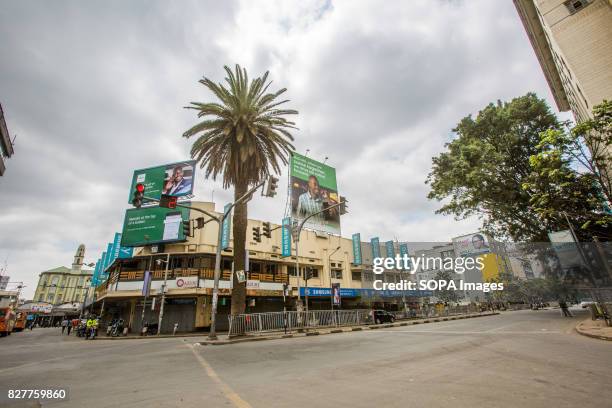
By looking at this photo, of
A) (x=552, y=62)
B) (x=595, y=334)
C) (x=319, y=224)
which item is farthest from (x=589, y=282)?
(x=319, y=224)

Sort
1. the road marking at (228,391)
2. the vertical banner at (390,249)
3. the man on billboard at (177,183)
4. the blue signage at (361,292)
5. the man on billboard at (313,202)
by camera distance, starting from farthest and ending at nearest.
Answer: the vertical banner at (390,249)
the blue signage at (361,292)
the man on billboard at (177,183)
the man on billboard at (313,202)
the road marking at (228,391)

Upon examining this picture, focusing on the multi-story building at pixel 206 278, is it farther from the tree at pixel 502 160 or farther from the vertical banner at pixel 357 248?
the tree at pixel 502 160

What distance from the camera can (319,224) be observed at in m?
29.6

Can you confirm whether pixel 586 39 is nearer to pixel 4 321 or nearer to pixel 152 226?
pixel 152 226

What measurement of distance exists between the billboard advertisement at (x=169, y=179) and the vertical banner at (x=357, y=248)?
2345 cm

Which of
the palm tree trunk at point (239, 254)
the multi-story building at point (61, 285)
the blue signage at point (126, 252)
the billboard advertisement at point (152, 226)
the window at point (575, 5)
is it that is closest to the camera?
the window at point (575, 5)

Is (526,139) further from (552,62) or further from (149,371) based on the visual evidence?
(149,371)

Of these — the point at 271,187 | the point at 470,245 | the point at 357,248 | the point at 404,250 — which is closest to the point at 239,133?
the point at 271,187

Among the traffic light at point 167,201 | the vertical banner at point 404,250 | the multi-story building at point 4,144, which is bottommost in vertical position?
the traffic light at point 167,201

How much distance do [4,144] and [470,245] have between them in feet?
407

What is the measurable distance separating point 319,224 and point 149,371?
2296 cm

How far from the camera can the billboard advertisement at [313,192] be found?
→ 93.2 ft

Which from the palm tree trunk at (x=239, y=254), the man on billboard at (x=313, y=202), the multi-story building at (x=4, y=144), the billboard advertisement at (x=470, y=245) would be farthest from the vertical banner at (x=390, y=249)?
the billboard advertisement at (x=470, y=245)

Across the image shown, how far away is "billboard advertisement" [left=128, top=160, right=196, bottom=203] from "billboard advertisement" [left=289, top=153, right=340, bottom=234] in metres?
12.8
